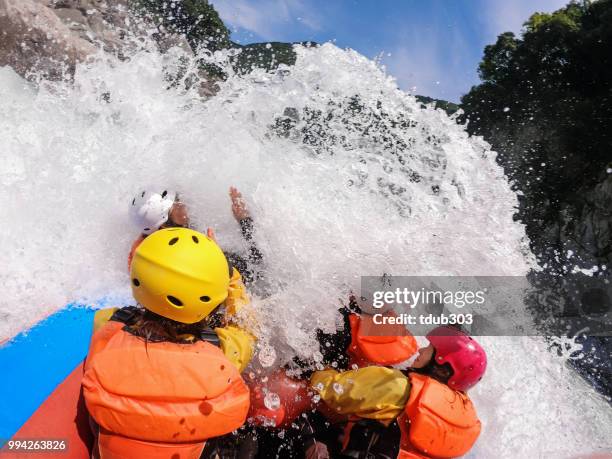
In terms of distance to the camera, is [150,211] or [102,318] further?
[150,211]

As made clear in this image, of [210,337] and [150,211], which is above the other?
[150,211]

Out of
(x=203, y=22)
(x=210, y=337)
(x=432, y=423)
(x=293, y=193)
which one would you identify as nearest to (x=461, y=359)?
(x=432, y=423)

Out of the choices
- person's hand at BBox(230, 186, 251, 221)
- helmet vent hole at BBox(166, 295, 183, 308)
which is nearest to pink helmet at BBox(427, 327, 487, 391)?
helmet vent hole at BBox(166, 295, 183, 308)

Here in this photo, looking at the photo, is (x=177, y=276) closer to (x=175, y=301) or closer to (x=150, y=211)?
(x=175, y=301)

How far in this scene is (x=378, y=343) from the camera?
231 centimetres

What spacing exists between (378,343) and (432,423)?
52 cm

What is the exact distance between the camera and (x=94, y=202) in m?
4.16

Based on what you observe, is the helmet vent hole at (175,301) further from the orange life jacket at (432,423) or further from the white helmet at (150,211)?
the white helmet at (150,211)

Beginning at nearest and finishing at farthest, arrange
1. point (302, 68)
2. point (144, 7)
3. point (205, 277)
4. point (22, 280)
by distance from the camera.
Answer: point (205, 277) < point (22, 280) < point (302, 68) < point (144, 7)

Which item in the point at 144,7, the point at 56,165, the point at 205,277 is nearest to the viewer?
the point at 205,277

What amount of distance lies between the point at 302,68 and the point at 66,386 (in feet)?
13.2

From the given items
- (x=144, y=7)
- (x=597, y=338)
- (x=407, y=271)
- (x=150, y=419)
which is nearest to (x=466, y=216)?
(x=407, y=271)

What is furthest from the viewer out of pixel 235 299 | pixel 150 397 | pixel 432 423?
pixel 235 299

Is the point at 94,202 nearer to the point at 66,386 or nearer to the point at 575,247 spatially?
the point at 66,386
